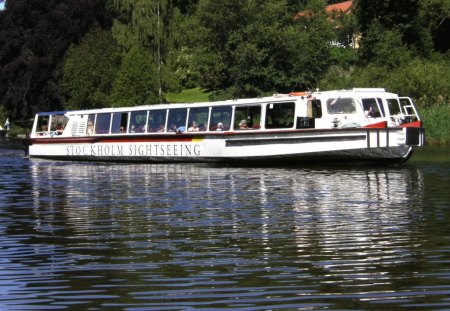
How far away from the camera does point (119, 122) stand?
48.6m

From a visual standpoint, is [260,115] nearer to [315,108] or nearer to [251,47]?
[315,108]

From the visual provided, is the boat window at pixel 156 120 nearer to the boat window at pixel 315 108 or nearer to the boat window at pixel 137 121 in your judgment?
the boat window at pixel 137 121

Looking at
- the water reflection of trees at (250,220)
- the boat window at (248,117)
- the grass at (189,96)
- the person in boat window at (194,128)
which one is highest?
the grass at (189,96)

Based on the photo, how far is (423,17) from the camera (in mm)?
83125

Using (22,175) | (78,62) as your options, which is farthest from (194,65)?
(22,175)

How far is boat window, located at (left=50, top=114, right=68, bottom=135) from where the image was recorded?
2069 inches

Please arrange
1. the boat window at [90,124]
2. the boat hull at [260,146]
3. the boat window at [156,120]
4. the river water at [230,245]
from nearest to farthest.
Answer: the river water at [230,245]
the boat hull at [260,146]
the boat window at [156,120]
the boat window at [90,124]

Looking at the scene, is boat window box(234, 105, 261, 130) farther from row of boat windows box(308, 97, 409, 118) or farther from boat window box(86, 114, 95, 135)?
boat window box(86, 114, 95, 135)

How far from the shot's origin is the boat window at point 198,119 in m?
44.5

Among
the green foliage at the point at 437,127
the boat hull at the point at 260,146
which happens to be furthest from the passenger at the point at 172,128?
the green foliage at the point at 437,127

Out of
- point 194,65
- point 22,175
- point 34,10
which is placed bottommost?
point 22,175

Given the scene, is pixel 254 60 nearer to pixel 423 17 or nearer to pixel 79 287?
pixel 423 17

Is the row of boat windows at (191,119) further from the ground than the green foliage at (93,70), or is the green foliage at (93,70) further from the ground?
the green foliage at (93,70)

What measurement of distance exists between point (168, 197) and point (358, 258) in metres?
12.6
